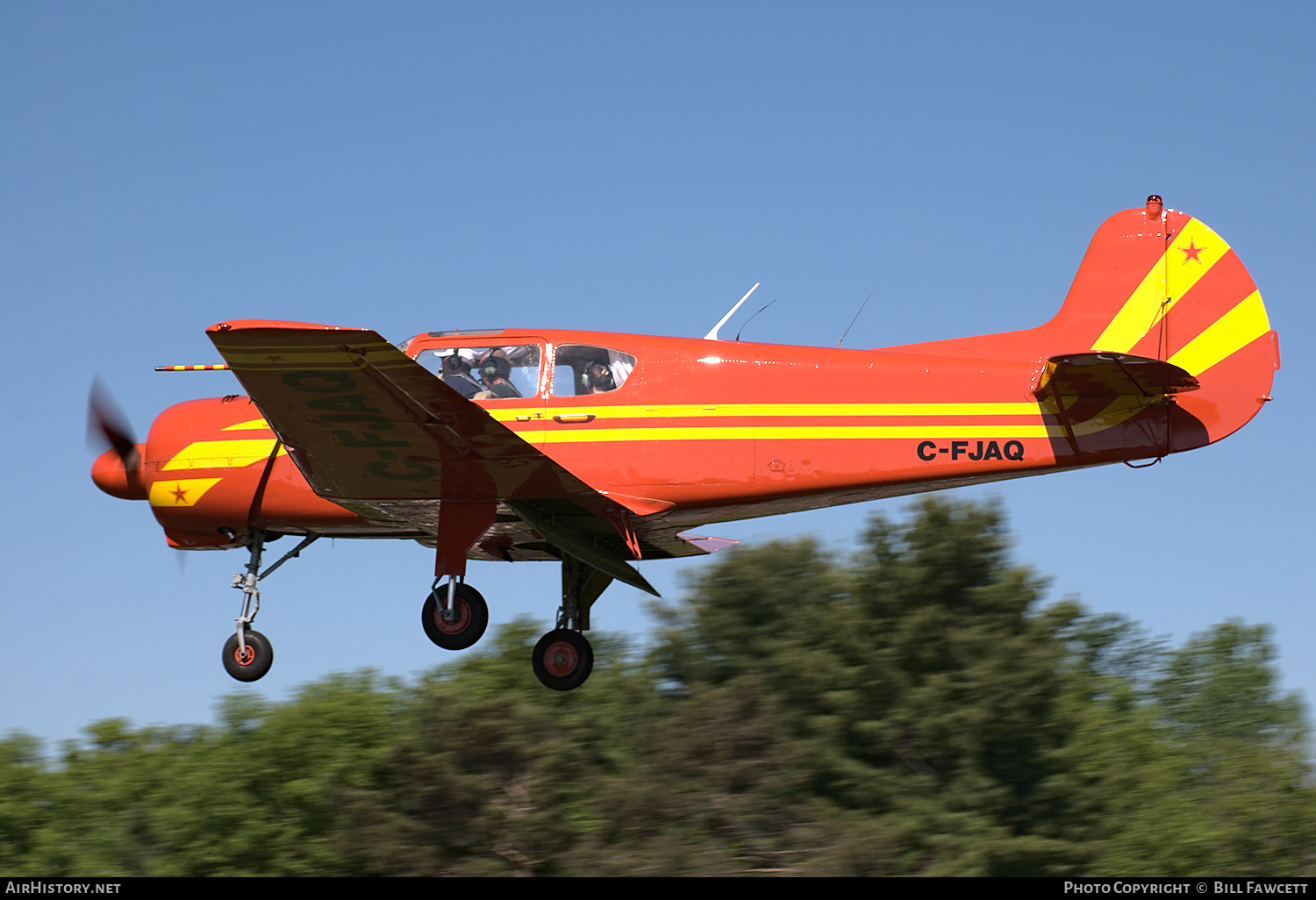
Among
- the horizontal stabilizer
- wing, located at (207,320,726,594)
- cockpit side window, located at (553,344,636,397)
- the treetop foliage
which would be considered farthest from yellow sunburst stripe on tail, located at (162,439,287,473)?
the treetop foliage

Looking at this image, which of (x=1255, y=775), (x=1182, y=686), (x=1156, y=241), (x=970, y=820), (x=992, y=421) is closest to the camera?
(x=992, y=421)

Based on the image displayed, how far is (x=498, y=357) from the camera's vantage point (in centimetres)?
1110

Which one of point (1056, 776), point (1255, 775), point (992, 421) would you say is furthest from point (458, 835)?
point (992, 421)

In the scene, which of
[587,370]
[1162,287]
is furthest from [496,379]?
[1162,287]

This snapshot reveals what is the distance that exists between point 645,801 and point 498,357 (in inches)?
654

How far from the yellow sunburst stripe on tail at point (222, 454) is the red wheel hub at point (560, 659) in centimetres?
296

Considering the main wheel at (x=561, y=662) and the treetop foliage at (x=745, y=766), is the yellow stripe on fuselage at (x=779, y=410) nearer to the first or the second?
the main wheel at (x=561, y=662)

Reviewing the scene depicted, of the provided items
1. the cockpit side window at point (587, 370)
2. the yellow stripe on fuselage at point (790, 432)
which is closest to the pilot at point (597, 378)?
the cockpit side window at point (587, 370)

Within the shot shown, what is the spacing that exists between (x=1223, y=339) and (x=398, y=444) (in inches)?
268

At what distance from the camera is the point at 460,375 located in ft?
36.3

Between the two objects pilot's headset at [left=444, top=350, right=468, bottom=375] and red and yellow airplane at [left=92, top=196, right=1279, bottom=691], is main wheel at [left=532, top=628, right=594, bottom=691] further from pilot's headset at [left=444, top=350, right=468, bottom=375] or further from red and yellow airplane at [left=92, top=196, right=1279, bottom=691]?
pilot's headset at [left=444, top=350, right=468, bottom=375]

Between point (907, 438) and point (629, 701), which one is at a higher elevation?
point (629, 701)

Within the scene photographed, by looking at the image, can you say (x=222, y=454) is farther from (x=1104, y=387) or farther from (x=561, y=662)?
(x=1104, y=387)
